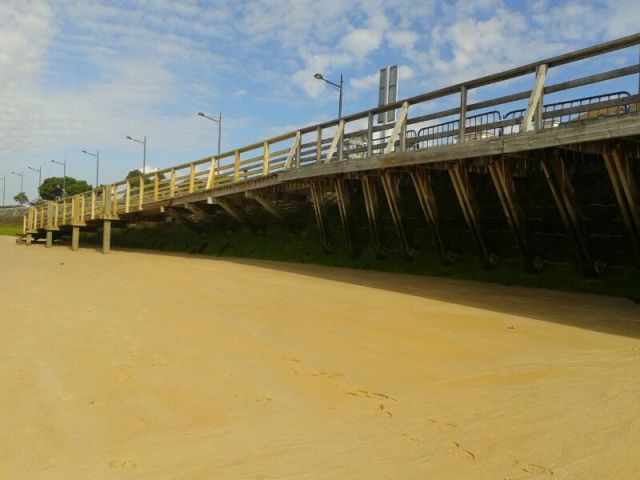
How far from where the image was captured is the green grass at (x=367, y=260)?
983cm

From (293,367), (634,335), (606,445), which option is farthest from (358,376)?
(634,335)

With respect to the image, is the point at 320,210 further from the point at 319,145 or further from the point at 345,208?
the point at 319,145

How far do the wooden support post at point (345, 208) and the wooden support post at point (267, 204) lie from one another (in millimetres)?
3787

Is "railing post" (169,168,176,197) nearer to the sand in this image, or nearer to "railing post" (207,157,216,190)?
"railing post" (207,157,216,190)

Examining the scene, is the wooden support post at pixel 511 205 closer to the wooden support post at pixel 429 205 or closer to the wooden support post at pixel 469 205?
the wooden support post at pixel 469 205

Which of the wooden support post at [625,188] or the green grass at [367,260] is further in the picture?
the green grass at [367,260]

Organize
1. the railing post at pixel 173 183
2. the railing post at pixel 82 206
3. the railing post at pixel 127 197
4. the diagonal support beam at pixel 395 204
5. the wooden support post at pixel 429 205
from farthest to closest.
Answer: the railing post at pixel 82 206
the railing post at pixel 127 197
the railing post at pixel 173 183
the diagonal support beam at pixel 395 204
the wooden support post at pixel 429 205

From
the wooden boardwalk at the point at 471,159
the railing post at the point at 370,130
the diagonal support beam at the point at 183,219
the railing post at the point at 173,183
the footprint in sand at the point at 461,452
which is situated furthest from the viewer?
the diagonal support beam at the point at 183,219

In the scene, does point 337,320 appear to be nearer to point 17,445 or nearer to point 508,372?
point 508,372

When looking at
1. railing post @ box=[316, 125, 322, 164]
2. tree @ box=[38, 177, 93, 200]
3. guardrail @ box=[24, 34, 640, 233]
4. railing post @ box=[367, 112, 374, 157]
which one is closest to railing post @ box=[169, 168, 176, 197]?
guardrail @ box=[24, 34, 640, 233]

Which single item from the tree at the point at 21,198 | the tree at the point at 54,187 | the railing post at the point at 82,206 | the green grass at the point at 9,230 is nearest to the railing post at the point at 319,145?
the railing post at the point at 82,206

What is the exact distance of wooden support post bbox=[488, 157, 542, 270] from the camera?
1040 centimetres

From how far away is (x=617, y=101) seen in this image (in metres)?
8.93

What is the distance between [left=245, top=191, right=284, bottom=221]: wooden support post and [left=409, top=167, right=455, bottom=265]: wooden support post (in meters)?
7.11
